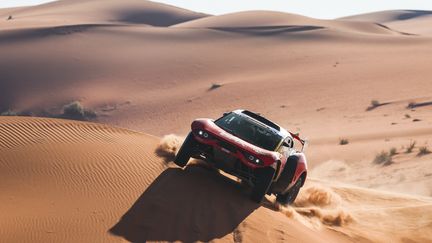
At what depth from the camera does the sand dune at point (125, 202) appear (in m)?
7.49

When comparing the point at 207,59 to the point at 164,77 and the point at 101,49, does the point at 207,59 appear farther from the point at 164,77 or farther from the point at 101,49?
the point at 101,49

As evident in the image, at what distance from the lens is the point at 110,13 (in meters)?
101

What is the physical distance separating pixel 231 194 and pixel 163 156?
1.68m

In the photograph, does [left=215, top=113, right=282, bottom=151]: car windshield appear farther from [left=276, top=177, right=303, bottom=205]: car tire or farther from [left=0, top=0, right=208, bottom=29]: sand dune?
[left=0, top=0, right=208, bottom=29]: sand dune

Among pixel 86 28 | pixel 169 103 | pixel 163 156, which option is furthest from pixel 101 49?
pixel 163 156

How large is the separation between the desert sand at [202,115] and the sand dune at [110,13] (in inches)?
770

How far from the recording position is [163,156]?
10398mm

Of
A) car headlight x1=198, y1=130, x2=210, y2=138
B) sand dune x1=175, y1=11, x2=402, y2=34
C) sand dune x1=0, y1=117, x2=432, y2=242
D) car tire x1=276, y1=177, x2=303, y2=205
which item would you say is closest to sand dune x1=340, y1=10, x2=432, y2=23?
sand dune x1=175, y1=11, x2=402, y2=34

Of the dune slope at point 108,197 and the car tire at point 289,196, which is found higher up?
the dune slope at point 108,197

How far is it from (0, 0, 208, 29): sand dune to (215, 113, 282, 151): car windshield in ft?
263

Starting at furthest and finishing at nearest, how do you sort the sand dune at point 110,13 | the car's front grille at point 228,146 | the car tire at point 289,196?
1. the sand dune at point 110,13
2. the car tire at point 289,196
3. the car's front grille at point 228,146

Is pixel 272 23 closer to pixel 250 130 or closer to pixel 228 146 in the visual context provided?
pixel 250 130

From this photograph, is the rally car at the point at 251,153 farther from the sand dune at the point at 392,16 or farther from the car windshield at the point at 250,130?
the sand dune at the point at 392,16

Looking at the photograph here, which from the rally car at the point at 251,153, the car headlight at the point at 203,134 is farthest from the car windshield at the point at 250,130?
the car headlight at the point at 203,134
